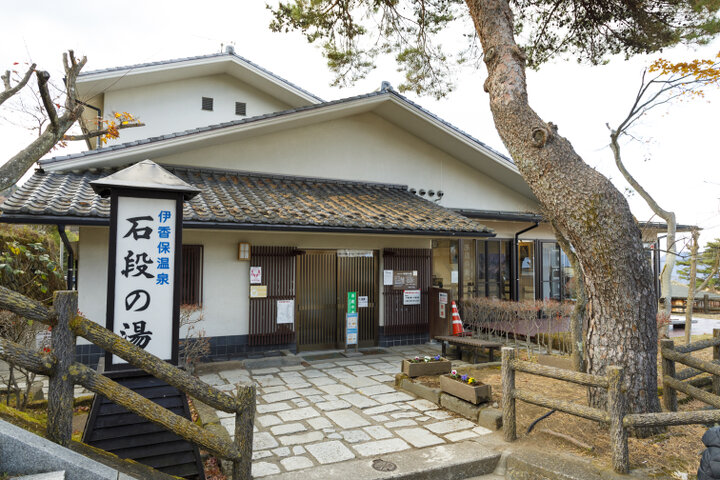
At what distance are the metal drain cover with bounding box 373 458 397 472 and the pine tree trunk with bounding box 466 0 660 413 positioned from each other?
8.58 feet

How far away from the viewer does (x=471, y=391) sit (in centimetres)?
558

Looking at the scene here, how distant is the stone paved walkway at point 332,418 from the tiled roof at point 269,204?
2.74m

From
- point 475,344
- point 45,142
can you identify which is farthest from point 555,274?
point 45,142

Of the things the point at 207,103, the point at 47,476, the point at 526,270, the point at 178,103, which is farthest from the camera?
the point at 526,270

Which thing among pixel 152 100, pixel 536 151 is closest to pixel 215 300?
pixel 536 151

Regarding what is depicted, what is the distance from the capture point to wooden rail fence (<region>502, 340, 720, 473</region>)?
12.5ft

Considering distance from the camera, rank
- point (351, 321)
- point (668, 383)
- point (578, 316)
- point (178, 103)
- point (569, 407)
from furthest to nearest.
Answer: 1. point (178, 103)
2. point (351, 321)
3. point (578, 316)
4. point (668, 383)
5. point (569, 407)

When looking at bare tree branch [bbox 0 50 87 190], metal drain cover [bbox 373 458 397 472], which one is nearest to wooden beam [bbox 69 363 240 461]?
metal drain cover [bbox 373 458 397 472]

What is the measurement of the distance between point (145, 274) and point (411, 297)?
24.7 feet

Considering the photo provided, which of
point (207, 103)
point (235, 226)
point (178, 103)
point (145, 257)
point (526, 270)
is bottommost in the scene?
point (526, 270)

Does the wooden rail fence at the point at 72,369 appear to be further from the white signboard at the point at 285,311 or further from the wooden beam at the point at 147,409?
the white signboard at the point at 285,311

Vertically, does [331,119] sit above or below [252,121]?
above

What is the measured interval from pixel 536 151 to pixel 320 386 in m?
4.94

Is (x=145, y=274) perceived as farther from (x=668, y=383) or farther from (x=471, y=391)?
(x=668, y=383)
